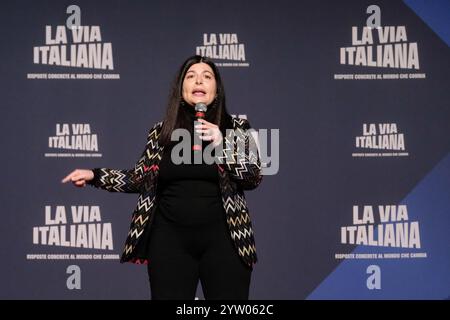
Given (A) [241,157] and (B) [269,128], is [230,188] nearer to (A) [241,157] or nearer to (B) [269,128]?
(A) [241,157]

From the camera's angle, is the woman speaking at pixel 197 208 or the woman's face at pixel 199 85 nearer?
the woman speaking at pixel 197 208

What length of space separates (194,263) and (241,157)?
0.41 metres

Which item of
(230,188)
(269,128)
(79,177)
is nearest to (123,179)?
(79,177)

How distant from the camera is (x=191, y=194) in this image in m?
2.10

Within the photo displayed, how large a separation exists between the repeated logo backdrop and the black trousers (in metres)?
1.80

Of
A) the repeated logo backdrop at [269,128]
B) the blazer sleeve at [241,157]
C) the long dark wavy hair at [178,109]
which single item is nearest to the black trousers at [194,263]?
the blazer sleeve at [241,157]

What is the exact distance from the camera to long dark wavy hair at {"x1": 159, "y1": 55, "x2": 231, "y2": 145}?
7.26 ft

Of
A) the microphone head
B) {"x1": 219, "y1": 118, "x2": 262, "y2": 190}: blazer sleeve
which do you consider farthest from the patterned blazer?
the microphone head

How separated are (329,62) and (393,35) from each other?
0.46 m

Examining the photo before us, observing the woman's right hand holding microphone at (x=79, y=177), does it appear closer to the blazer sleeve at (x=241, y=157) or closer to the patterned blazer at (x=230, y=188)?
the patterned blazer at (x=230, y=188)

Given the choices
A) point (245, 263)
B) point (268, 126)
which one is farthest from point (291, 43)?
point (245, 263)

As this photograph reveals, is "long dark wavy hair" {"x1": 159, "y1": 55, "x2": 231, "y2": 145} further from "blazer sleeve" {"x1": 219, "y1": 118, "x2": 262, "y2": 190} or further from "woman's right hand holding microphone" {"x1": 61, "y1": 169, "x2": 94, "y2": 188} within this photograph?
"woman's right hand holding microphone" {"x1": 61, "y1": 169, "x2": 94, "y2": 188}

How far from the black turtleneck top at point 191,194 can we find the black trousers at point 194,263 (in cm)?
3

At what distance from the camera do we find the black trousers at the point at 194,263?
206cm
